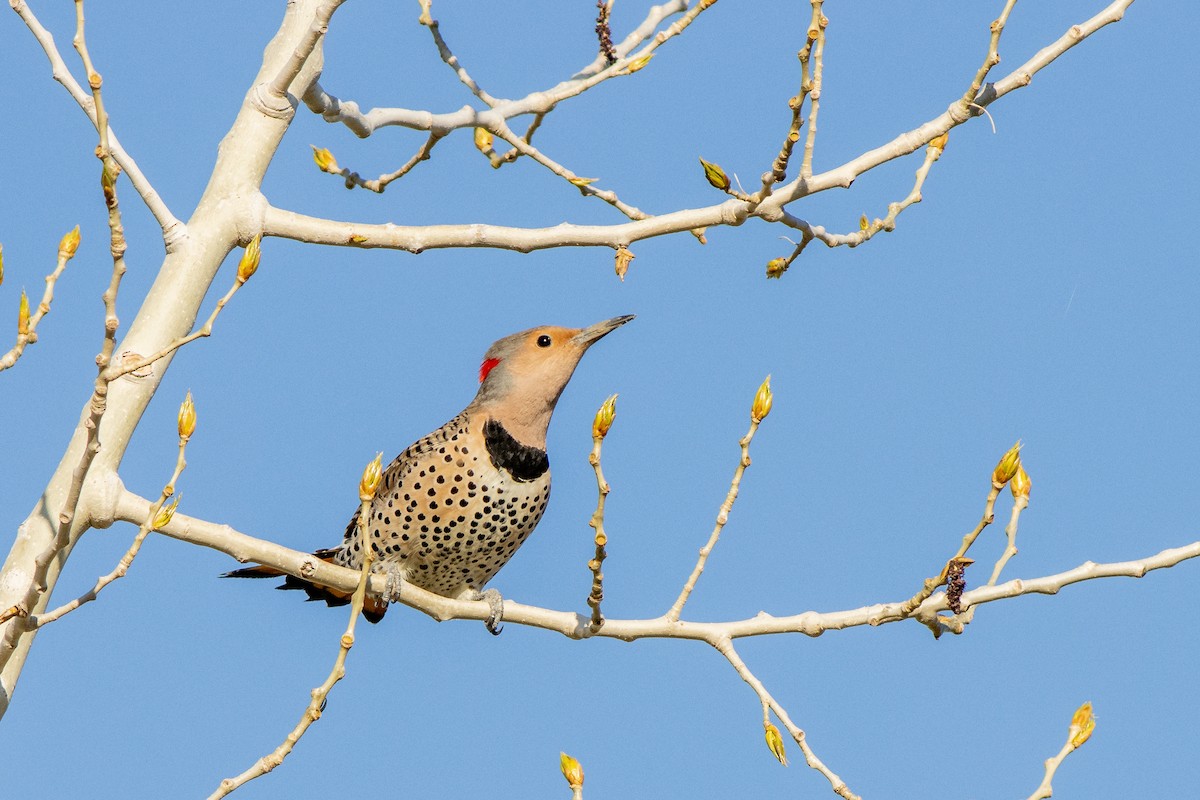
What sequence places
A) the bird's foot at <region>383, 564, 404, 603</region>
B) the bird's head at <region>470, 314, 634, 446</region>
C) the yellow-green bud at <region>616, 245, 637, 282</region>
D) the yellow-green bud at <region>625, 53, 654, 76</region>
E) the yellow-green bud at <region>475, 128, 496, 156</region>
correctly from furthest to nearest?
the bird's head at <region>470, 314, 634, 446</region> → the yellow-green bud at <region>475, 128, 496, 156</region> → the bird's foot at <region>383, 564, 404, 603</region> → the yellow-green bud at <region>625, 53, 654, 76</region> → the yellow-green bud at <region>616, 245, 637, 282</region>

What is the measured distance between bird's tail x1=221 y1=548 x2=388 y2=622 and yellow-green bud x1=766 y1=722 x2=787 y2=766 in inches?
87.2

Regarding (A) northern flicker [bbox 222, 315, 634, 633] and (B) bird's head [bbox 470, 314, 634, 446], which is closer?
(A) northern flicker [bbox 222, 315, 634, 633]

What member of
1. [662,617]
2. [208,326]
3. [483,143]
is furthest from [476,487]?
[208,326]

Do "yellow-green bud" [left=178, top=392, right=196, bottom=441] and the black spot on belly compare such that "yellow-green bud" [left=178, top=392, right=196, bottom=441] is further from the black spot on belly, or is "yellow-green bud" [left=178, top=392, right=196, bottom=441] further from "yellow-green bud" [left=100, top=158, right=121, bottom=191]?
the black spot on belly

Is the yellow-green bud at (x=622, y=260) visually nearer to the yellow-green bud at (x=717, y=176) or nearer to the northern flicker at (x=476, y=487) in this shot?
the yellow-green bud at (x=717, y=176)

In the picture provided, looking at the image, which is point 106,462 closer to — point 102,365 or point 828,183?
point 102,365

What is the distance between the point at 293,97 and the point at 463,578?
99.6 inches

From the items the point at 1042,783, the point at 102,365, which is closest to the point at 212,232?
the point at 102,365

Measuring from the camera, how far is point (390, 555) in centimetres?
627

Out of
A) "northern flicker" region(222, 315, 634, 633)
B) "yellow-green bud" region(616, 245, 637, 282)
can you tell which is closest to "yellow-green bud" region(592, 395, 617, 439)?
"yellow-green bud" region(616, 245, 637, 282)

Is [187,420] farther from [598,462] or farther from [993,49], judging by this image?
[993,49]

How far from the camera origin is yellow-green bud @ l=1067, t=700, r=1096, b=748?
164 inches

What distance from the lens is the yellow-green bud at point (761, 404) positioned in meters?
4.11

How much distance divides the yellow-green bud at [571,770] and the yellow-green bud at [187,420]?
1.40 m
